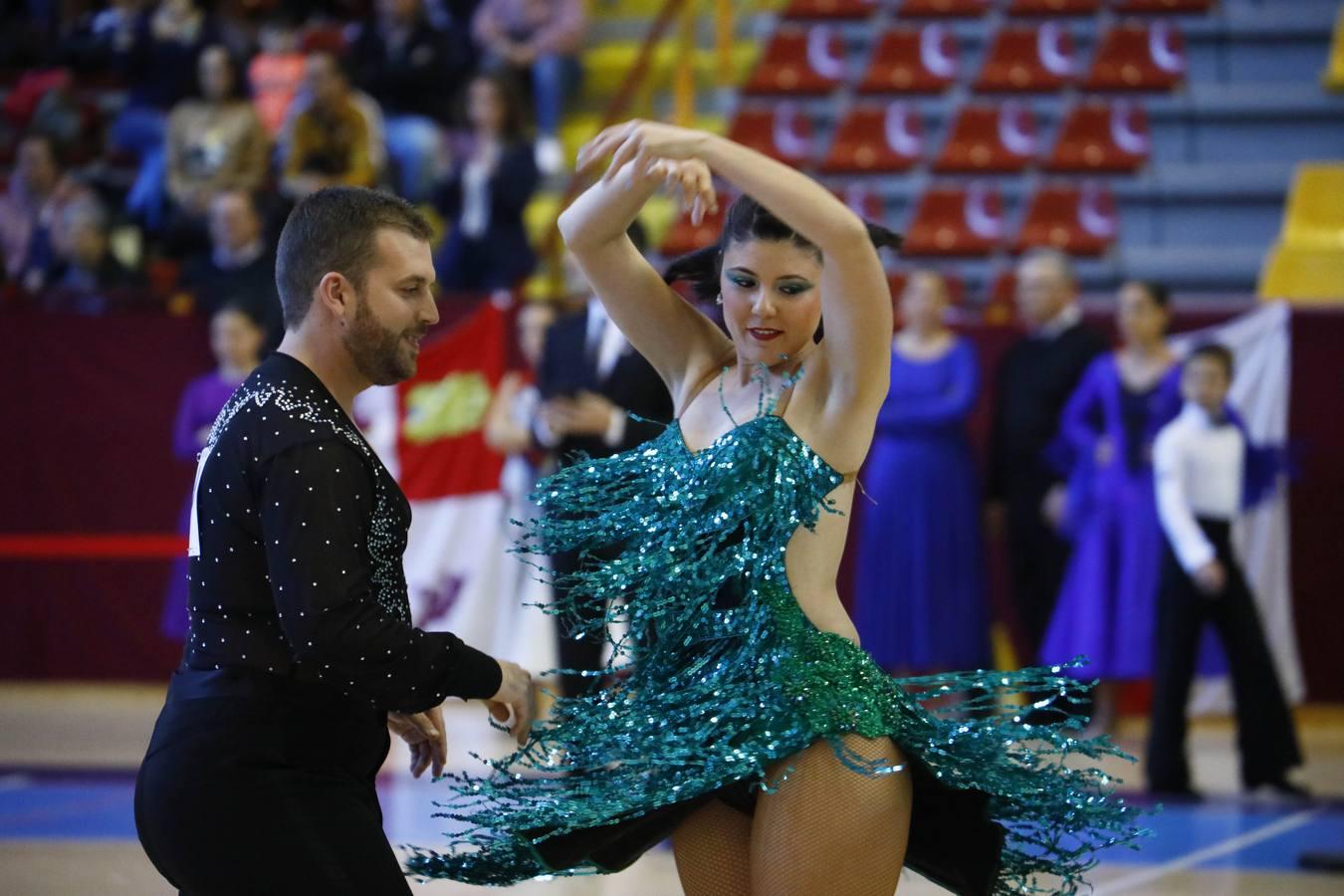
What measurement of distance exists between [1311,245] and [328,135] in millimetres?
5089

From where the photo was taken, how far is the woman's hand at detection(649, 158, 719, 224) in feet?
8.43

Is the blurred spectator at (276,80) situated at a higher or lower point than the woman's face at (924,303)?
higher

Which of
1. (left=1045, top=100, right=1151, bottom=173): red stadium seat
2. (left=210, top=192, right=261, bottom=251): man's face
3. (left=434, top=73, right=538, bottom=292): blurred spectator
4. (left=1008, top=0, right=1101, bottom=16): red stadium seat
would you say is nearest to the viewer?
(left=210, top=192, right=261, bottom=251): man's face

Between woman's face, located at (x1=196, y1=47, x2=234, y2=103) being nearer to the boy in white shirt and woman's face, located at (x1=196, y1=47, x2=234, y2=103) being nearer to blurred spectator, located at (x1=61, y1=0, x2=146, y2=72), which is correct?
blurred spectator, located at (x1=61, y1=0, x2=146, y2=72)

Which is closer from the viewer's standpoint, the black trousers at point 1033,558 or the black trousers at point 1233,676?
the black trousers at point 1233,676

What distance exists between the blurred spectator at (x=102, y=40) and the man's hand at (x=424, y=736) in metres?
9.69

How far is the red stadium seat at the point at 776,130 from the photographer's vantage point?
10.7 metres

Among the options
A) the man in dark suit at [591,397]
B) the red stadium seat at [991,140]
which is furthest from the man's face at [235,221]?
the red stadium seat at [991,140]

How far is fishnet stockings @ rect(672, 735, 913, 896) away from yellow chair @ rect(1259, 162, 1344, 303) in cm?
666

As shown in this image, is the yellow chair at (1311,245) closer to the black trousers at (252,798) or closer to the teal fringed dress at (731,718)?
the teal fringed dress at (731,718)

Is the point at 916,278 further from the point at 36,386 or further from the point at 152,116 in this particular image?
the point at 152,116

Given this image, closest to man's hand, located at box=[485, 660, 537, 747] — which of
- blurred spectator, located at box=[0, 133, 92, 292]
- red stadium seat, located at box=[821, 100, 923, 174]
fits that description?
blurred spectator, located at box=[0, 133, 92, 292]

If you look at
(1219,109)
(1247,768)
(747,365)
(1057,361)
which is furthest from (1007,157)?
(747,365)

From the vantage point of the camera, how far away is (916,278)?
23.1 feet
